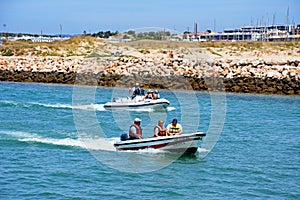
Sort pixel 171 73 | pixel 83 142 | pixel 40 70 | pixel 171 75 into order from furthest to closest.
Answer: pixel 40 70, pixel 171 73, pixel 171 75, pixel 83 142

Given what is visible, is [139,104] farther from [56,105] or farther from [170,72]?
[170,72]

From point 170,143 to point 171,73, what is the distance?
28.0 meters

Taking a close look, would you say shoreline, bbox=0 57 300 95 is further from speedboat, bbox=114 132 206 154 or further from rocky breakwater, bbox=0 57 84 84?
speedboat, bbox=114 132 206 154

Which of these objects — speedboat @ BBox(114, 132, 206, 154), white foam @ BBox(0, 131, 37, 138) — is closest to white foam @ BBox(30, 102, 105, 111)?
white foam @ BBox(0, 131, 37, 138)

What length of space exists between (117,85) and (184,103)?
A: 1111 centimetres

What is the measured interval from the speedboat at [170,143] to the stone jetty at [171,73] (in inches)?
874

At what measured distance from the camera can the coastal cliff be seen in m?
42.8

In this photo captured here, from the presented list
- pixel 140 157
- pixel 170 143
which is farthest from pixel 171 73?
pixel 140 157

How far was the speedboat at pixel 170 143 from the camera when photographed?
1983 centimetres

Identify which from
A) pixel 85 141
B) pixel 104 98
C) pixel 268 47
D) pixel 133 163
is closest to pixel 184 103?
pixel 104 98

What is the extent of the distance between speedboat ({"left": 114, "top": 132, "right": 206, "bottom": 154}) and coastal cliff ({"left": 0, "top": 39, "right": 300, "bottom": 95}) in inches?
874

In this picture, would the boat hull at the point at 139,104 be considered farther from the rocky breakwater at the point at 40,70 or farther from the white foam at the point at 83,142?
the rocky breakwater at the point at 40,70

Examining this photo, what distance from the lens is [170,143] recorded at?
2000 cm

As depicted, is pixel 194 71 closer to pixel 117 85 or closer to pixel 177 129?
pixel 117 85
